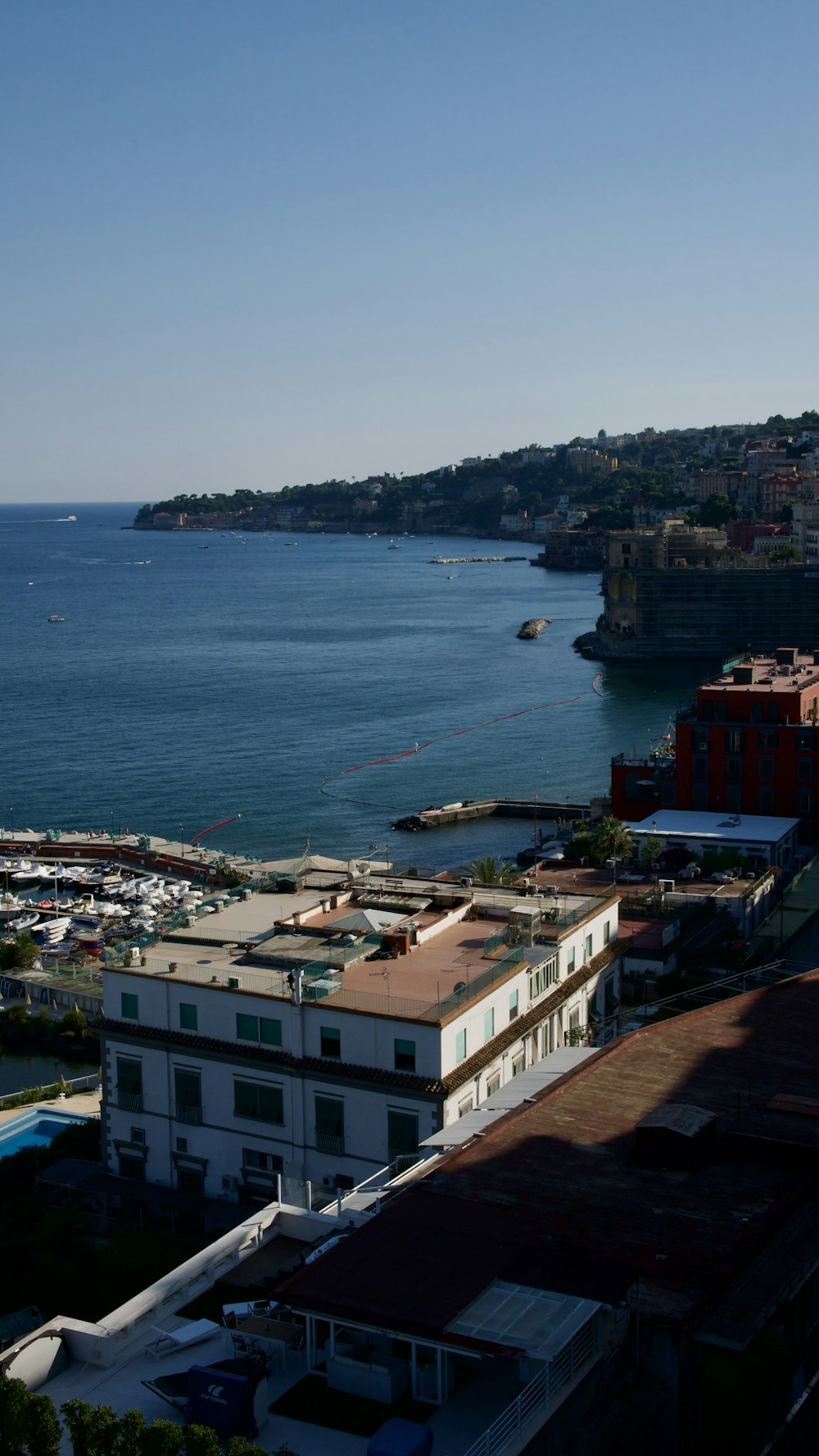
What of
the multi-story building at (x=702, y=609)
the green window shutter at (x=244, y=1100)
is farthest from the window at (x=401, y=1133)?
the multi-story building at (x=702, y=609)

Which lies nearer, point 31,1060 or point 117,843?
point 31,1060

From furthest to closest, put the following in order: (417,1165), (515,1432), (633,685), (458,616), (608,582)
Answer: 1. (458,616)
2. (608,582)
3. (633,685)
4. (417,1165)
5. (515,1432)

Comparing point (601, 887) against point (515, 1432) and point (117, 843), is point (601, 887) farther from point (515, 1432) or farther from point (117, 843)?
point (515, 1432)

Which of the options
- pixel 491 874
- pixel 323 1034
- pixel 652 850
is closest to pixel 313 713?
pixel 652 850

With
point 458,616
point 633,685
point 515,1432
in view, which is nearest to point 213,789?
point 633,685

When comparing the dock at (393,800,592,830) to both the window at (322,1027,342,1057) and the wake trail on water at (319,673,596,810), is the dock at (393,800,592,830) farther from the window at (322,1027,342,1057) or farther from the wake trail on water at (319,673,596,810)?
the window at (322,1027,342,1057)

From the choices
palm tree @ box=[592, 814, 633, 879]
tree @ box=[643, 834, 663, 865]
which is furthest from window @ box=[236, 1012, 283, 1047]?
tree @ box=[643, 834, 663, 865]

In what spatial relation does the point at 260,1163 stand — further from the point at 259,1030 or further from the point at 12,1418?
the point at 12,1418

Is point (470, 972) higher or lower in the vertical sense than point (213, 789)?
higher
